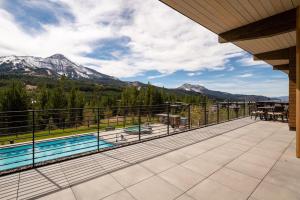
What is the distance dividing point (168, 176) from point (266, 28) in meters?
4.19

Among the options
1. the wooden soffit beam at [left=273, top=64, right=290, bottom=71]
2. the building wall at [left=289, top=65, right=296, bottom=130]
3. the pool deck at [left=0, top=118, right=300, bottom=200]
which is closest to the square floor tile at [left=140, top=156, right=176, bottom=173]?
the pool deck at [left=0, top=118, right=300, bottom=200]

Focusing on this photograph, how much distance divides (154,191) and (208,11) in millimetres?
3605

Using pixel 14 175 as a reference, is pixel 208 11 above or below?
above

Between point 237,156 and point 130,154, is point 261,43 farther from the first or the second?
point 130,154

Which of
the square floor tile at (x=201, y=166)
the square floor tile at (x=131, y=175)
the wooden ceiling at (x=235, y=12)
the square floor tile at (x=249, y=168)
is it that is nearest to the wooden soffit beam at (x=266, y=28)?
the wooden ceiling at (x=235, y=12)

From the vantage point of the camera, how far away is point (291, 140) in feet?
17.5

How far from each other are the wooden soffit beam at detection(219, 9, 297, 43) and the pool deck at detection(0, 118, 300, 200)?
9.16 ft

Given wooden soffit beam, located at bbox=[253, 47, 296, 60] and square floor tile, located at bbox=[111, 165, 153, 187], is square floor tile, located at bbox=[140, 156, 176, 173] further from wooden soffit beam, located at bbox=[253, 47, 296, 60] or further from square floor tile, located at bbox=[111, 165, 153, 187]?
wooden soffit beam, located at bbox=[253, 47, 296, 60]

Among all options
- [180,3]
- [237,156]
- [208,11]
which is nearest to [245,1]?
[208,11]

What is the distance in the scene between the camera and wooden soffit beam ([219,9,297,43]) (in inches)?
166

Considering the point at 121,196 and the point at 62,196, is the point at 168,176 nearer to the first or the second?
the point at 121,196

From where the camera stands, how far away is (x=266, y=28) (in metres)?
4.58

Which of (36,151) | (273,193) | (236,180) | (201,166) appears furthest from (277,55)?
(36,151)

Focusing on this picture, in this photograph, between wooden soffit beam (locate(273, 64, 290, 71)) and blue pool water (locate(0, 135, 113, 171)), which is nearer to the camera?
blue pool water (locate(0, 135, 113, 171))
